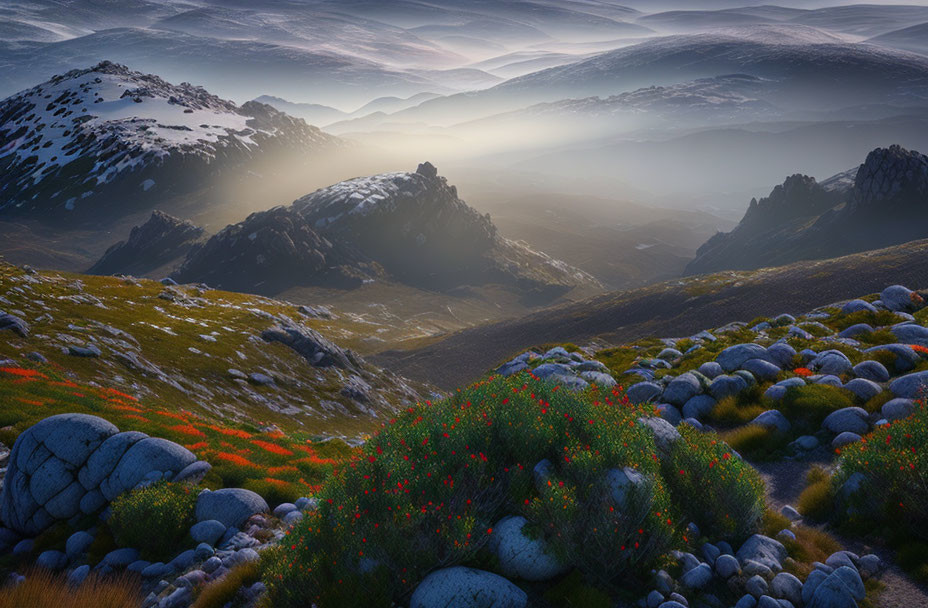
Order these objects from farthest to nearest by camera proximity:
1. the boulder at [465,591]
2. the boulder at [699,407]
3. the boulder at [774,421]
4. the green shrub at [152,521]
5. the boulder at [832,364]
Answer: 1. the boulder at [699,407]
2. the boulder at [832,364]
3. the boulder at [774,421]
4. the green shrub at [152,521]
5. the boulder at [465,591]

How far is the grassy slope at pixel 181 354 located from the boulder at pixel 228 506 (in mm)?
26731

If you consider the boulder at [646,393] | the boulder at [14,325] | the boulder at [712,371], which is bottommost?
the boulder at [14,325]

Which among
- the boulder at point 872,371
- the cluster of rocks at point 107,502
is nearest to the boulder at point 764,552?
the cluster of rocks at point 107,502

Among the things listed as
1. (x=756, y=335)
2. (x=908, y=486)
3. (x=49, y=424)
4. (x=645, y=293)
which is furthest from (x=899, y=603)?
(x=645, y=293)

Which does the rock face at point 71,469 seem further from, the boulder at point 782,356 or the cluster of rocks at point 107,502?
the boulder at point 782,356

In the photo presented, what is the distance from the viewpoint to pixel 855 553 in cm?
1168

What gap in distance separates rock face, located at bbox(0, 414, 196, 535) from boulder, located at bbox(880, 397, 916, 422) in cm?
2495

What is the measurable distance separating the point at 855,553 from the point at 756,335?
98.2ft

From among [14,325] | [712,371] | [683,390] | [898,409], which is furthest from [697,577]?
[14,325]

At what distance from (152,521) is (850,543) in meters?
19.0

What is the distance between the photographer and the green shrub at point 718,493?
39.2ft

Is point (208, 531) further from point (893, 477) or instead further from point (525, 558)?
point (893, 477)

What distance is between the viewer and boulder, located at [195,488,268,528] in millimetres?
16078

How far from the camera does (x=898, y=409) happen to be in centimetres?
1706
